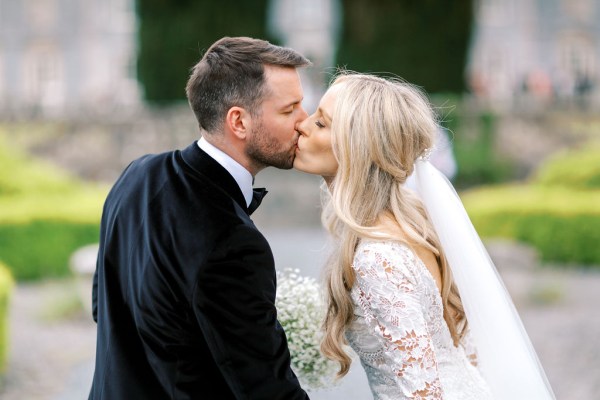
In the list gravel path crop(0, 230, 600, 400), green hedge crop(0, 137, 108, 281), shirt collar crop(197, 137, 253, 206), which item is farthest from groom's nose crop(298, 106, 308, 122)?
green hedge crop(0, 137, 108, 281)

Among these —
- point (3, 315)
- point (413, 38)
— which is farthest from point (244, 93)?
point (413, 38)

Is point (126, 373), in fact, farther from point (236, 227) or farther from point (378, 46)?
point (378, 46)

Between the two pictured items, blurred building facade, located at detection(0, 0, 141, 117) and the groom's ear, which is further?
blurred building facade, located at detection(0, 0, 141, 117)

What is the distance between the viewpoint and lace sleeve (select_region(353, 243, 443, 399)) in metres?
2.47

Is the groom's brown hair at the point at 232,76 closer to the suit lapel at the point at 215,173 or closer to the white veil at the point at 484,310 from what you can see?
the suit lapel at the point at 215,173

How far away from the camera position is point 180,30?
18250 millimetres

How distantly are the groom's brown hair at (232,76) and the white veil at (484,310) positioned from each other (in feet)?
2.27

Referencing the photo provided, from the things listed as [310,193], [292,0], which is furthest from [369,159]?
[292,0]

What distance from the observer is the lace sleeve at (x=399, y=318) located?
2.47 meters

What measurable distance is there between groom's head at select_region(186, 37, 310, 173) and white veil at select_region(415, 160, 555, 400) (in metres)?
0.61

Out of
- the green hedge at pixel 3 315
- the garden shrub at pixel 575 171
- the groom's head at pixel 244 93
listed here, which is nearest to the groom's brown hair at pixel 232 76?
the groom's head at pixel 244 93

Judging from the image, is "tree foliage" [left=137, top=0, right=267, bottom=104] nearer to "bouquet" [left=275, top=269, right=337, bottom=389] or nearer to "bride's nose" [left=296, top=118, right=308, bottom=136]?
"bouquet" [left=275, top=269, right=337, bottom=389]

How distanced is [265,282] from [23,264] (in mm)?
8095

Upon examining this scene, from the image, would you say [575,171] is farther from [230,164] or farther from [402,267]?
[230,164]
